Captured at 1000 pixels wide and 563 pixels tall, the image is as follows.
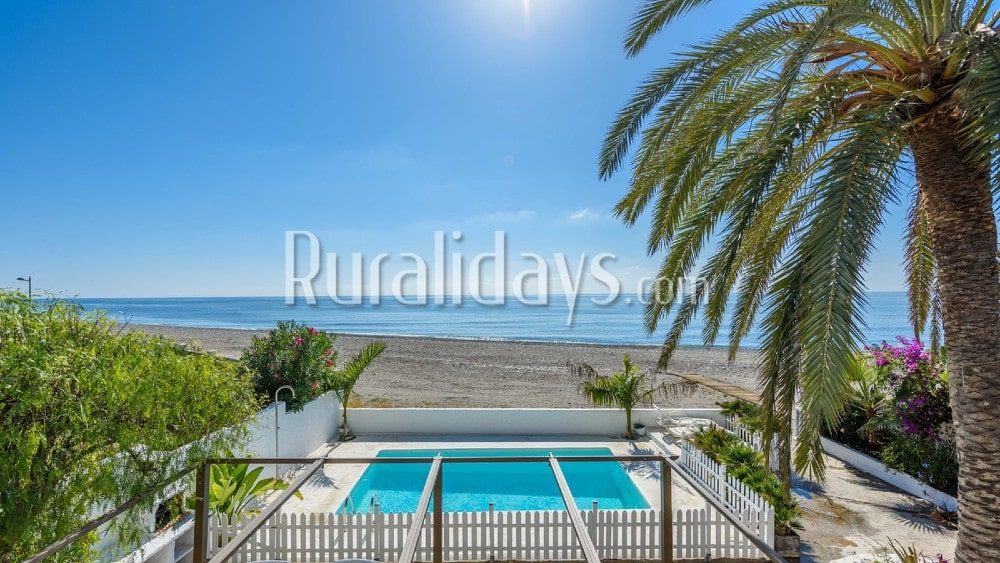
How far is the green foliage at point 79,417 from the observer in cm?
182

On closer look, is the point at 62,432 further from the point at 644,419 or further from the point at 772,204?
the point at 644,419

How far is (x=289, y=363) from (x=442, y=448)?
10.5ft

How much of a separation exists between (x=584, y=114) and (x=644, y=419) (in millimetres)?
7453

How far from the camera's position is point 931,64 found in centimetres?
288

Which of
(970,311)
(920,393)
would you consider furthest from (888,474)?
(970,311)

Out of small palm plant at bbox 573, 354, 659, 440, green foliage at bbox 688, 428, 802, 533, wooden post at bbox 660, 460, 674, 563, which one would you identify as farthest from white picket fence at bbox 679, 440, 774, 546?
small palm plant at bbox 573, 354, 659, 440

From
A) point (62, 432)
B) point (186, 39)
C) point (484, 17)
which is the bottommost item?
point (62, 432)

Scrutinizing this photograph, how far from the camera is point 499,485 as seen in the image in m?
8.30

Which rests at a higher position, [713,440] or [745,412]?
[745,412]

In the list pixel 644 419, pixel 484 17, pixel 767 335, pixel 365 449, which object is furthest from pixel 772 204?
pixel 365 449

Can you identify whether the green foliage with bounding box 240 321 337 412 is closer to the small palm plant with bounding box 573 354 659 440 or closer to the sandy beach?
the sandy beach

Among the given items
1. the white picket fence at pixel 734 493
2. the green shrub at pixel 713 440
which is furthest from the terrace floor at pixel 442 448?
the green shrub at pixel 713 440

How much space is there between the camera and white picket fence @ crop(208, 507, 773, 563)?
4605 mm

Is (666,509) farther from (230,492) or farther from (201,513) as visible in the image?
(230,492)
